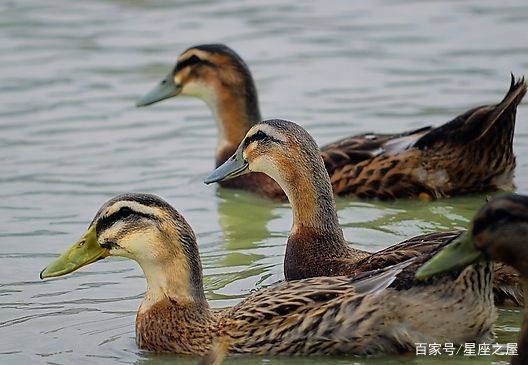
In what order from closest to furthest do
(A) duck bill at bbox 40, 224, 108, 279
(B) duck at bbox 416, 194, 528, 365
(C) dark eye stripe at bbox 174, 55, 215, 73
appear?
(B) duck at bbox 416, 194, 528, 365 < (A) duck bill at bbox 40, 224, 108, 279 < (C) dark eye stripe at bbox 174, 55, 215, 73

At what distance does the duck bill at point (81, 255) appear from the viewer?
900 centimetres

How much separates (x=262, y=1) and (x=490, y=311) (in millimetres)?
11127

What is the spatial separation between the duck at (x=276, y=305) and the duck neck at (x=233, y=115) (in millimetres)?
4241

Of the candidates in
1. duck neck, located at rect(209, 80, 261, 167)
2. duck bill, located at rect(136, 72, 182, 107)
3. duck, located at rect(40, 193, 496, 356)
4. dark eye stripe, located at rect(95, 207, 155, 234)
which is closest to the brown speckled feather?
duck neck, located at rect(209, 80, 261, 167)

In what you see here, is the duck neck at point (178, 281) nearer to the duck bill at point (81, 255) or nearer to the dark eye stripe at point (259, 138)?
the duck bill at point (81, 255)

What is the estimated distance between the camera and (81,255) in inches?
356

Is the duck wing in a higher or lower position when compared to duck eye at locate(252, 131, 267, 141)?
lower

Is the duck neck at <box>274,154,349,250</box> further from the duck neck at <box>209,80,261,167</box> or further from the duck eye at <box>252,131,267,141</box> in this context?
the duck neck at <box>209,80,261,167</box>

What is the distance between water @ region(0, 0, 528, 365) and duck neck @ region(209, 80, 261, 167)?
377 millimetres

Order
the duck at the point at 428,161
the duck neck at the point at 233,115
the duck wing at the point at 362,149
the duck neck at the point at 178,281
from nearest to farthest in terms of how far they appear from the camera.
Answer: the duck neck at the point at 178,281 < the duck at the point at 428,161 < the duck wing at the point at 362,149 < the duck neck at the point at 233,115

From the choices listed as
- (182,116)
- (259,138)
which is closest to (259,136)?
(259,138)

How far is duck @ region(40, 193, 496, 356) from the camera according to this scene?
8.12m

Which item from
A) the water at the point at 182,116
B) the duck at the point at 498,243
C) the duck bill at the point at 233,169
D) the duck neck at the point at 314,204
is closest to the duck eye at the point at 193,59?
the water at the point at 182,116

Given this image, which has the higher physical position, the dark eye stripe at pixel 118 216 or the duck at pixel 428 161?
the dark eye stripe at pixel 118 216
